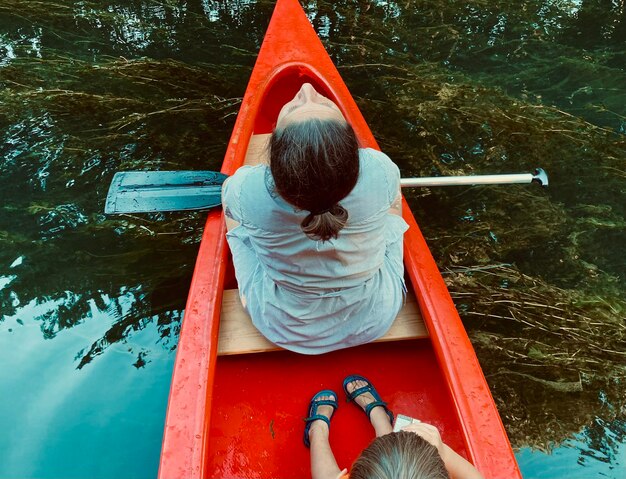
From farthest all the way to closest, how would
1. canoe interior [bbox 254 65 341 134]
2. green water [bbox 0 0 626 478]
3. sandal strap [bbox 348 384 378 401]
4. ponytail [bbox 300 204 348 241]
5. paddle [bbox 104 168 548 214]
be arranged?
canoe interior [bbox 254 65 341 134] → paddle [bbox 104 168 548 214] → green water [bbox 0 0 626 478] → sandal strap [bbox 348 384 378 401] → ponytail [bbox 300 204 348 241]

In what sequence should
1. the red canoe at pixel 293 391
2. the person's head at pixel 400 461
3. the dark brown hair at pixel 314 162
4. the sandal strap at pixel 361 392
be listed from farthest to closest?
the sandal strap at pixel 361 392, the red canoe at pixel 293 391, the dark brown hair at pixel 314 162, the person's head at pixel 400 461

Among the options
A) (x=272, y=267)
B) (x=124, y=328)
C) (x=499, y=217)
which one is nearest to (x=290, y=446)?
(x=272, y=267)

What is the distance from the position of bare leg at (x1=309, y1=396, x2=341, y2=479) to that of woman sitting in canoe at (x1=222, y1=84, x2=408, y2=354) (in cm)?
23

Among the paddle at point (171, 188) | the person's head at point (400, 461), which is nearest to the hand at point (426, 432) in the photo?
the person's head at point (400, 461)

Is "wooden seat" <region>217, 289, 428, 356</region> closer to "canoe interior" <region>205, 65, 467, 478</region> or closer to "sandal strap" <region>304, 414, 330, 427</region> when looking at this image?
"canoe interior" <region>205, 65, 467, 478</region>

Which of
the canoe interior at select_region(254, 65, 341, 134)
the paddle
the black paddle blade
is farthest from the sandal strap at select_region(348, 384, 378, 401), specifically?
the canoe interior at select_region(254, 65, 341, 134)

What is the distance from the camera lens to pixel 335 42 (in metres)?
4.28

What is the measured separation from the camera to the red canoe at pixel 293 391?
1501 mm

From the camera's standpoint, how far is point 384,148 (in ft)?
11.3

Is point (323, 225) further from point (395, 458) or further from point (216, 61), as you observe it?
point (216, 61)

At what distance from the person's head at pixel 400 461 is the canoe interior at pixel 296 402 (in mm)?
746

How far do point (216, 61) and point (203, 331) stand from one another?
115 inches

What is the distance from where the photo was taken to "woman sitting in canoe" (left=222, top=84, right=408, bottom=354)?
1.14 meters

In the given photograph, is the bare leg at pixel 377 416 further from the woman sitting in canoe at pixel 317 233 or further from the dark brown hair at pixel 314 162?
the dark brown hair at pixel 314 162
